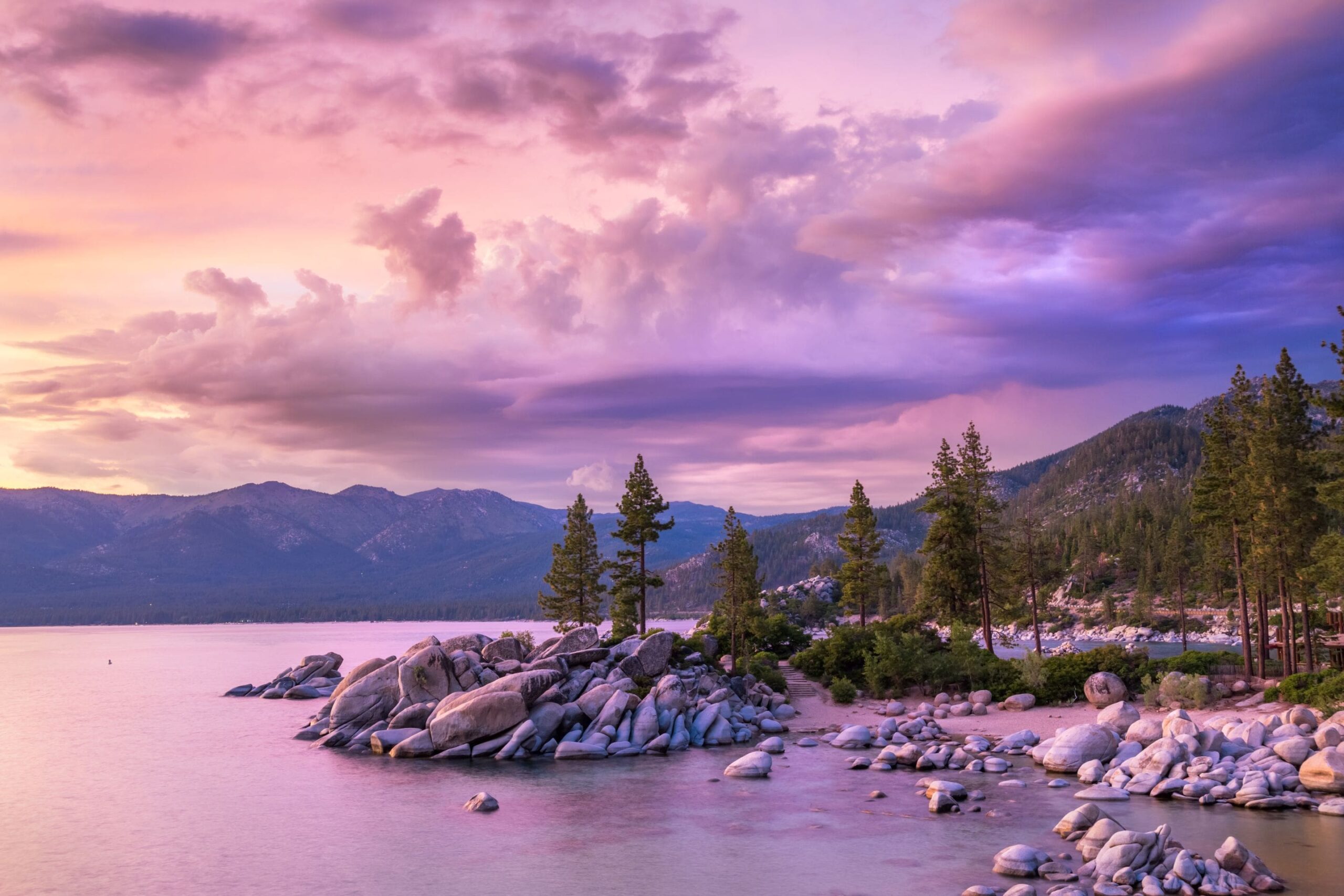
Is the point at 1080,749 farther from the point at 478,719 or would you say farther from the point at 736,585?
the point at 736,585

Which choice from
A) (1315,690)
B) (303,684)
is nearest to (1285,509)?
(1315,690)

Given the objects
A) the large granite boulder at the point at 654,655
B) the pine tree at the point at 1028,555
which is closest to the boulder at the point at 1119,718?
the large granite boulder at the point at 654,655

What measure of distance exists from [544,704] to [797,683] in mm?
22085

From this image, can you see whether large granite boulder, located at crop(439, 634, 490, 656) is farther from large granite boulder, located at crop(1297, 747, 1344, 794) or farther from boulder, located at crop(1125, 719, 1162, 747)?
large granite boulder, located at crop(1297, 747, 1344, 794)

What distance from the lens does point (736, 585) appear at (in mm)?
66438

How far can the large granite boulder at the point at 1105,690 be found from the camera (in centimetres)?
5059

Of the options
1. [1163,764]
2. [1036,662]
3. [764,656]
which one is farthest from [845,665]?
[1163,764]

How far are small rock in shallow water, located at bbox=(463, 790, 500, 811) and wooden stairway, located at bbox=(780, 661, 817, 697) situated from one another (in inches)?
1194

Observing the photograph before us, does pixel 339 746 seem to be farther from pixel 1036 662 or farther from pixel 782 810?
pixel 1036 662

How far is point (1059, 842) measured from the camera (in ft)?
87.3

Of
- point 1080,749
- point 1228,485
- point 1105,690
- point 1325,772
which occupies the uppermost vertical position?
point 1228,485

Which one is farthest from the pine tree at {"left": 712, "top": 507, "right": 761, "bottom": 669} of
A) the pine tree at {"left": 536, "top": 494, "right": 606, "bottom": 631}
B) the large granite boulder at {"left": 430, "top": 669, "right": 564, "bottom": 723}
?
the large granite boulder at {"left": 430, "top": 669, "right": 564, "bottom": 723}

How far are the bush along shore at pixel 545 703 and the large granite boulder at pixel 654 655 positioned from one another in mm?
45

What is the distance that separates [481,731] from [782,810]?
19.5 meters
